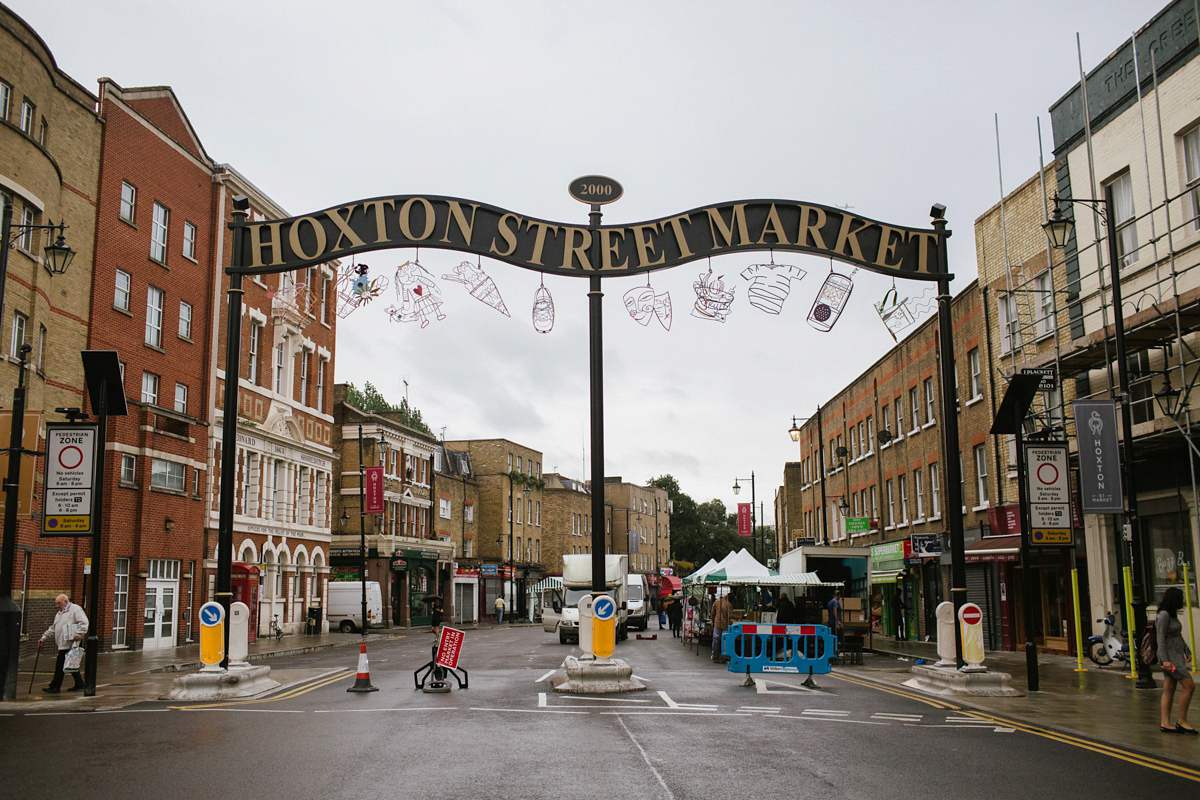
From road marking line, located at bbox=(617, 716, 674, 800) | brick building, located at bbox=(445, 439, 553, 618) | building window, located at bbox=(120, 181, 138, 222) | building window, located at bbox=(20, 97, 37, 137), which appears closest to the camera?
road marking line, located at bbox=(617, 716, 674, 800)

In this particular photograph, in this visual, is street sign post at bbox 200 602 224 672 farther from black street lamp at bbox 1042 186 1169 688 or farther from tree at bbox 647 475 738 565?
tree at bbox 647 475 738 565

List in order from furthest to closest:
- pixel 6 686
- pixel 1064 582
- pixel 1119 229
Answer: pixel 1064 582 < pixel 1119 229 < pixel 6 686

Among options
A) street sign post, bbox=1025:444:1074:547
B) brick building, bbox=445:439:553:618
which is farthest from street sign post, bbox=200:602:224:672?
brick building, bbox=445:439:553:618

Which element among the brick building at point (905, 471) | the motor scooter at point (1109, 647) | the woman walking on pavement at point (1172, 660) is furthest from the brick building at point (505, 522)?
the woman walking on pavement at point (1172, 660)

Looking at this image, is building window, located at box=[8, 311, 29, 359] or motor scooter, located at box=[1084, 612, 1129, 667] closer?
motor scooter, located at box=[1084, 612, 1129, 667]

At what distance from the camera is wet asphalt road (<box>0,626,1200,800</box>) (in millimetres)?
8211

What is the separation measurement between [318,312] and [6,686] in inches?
1236

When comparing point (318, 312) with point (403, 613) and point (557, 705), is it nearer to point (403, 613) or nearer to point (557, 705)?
point (403, 613)

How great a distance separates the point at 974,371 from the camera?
30.4 metres

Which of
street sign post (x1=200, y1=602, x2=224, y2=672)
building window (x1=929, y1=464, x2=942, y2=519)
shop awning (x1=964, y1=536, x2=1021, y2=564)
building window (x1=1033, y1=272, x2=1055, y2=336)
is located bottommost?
street sign post (x1=200, y1=602, x2=224, y2=672)

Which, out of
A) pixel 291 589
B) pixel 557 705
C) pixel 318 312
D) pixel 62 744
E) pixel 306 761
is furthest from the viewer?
pixel 318 312

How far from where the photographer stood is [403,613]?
55.1 metres

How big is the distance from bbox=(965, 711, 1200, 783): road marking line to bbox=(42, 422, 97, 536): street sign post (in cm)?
1365

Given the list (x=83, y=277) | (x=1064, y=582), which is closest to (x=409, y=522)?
(x=83, y=277)
